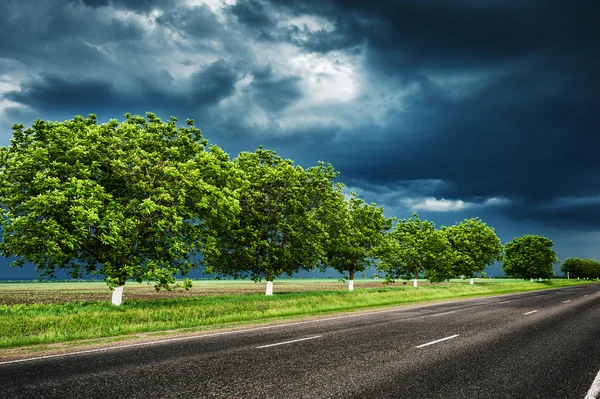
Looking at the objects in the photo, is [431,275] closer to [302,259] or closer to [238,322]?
[302,259]

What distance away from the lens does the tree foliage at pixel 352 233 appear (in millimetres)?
38156

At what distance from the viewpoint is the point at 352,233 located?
42031mm

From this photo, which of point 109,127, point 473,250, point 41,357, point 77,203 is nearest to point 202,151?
point 109,127

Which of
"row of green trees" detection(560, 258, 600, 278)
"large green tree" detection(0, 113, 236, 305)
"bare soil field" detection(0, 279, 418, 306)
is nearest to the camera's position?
"large green tree" detection(0, 113, 236, 305)

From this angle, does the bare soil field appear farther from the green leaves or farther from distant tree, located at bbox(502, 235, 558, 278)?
distant tree, located at bbox(502, 235, 558, 278)

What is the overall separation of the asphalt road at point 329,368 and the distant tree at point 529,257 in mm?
91289

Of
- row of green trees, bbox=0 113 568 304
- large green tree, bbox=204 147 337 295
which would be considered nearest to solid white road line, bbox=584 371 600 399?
row of green trees, bbox=0 113 568 304

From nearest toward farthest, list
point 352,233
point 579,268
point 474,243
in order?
1. point 352,233
2. point 474,243
3. point 579,268

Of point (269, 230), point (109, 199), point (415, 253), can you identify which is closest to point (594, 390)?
point (109, 199)

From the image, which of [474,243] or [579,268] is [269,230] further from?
[579,268]

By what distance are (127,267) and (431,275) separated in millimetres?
46893

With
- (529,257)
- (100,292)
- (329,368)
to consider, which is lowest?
(100,292)

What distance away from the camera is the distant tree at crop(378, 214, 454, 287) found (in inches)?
1960

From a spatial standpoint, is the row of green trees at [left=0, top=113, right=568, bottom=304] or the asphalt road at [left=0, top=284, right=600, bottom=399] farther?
the row of green trees at [left=0, top=113, right=568, bottom=304]
